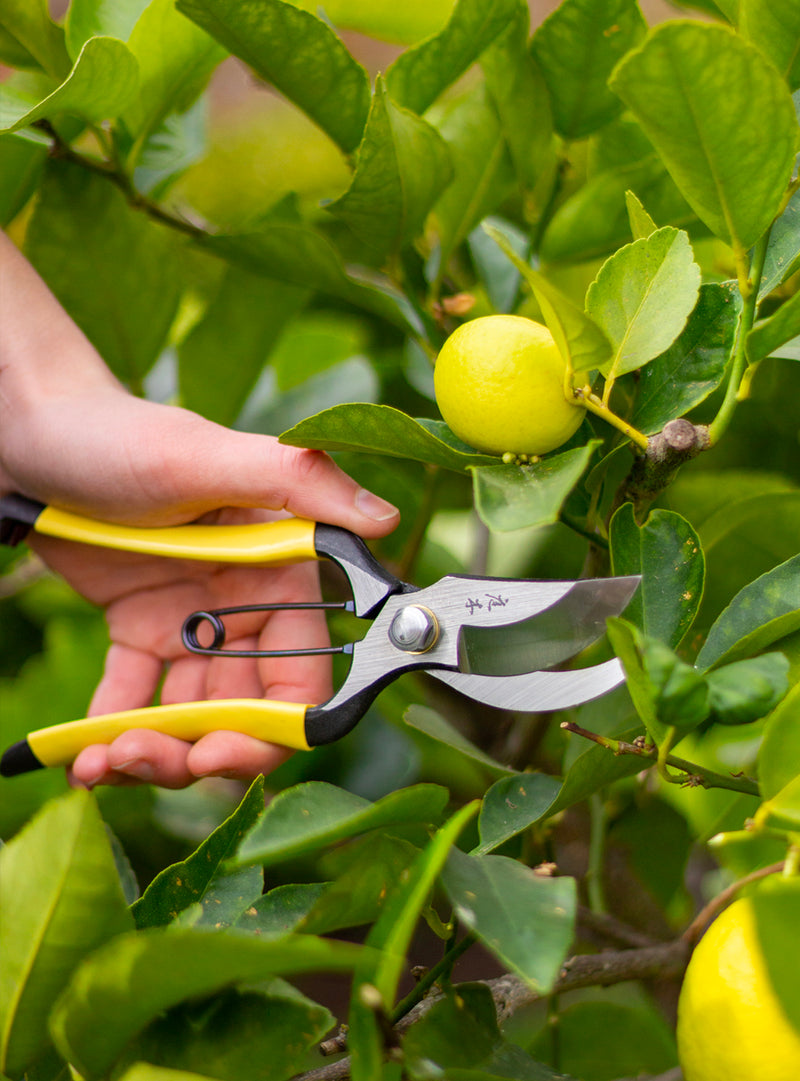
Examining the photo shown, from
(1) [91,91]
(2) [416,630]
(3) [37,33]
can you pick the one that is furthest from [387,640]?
(3) [37,33]

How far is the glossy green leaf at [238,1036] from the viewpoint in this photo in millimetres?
371

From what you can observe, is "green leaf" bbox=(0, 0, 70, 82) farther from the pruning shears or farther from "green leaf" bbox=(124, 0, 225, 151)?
the pruning shears

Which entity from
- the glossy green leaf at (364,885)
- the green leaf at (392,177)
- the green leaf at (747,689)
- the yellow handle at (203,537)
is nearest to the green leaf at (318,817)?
the glossy green leaf at (364,885)

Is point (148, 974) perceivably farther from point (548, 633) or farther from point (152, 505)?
point (152, 505)

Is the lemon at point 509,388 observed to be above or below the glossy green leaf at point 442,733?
above

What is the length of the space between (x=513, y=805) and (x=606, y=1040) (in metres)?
0.38

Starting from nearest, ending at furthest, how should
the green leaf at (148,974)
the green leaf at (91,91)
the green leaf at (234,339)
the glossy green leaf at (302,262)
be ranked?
the green leaf at (148,974)
the green leaf at (91,91)
the glossy green leaf at (302,262)
the green leaf at (234,339)

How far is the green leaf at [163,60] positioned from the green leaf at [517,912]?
505 millimetres

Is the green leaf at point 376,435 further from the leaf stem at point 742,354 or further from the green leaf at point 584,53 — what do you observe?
the green leaf at point 584,53

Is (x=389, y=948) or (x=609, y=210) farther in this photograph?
(x=609, y=210)

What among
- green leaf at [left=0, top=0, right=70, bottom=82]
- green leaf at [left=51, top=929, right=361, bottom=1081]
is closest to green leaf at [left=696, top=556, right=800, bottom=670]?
green leaf at [left=51, top=929, right=361, bottom=1081]

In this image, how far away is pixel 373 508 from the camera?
0.55 meters
